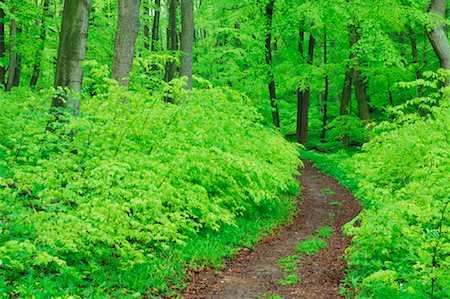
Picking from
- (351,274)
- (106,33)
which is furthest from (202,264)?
(106,33)

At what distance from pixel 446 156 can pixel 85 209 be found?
19.6 ft

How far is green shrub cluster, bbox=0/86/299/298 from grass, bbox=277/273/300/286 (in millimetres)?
1247

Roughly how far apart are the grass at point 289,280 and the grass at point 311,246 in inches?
54.2

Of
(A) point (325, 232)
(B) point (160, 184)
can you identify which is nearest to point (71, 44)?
(B) point (160, 184)

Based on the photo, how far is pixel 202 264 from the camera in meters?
6.74

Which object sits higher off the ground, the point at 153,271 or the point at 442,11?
the point at 442,11

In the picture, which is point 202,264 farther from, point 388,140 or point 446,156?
point 388,140

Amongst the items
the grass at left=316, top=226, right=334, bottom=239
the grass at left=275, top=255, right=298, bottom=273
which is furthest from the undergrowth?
the grass at left=316, top=226, right=334, bottom=239

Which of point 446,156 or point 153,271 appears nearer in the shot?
point 153,271

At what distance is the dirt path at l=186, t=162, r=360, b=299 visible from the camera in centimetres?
600

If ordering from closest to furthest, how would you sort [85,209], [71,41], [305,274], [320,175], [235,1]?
[85,209] → [305,274] → [71,41] → [320,175] → [235,1]

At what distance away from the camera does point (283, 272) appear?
7.02 meters

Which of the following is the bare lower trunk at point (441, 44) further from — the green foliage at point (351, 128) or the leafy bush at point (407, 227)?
the leafy bush at point (407, 227)

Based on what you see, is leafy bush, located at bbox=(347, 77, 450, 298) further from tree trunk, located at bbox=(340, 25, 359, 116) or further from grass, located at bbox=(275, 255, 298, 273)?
tree trunk, located at bbox=(340, 25, 359, 116)
